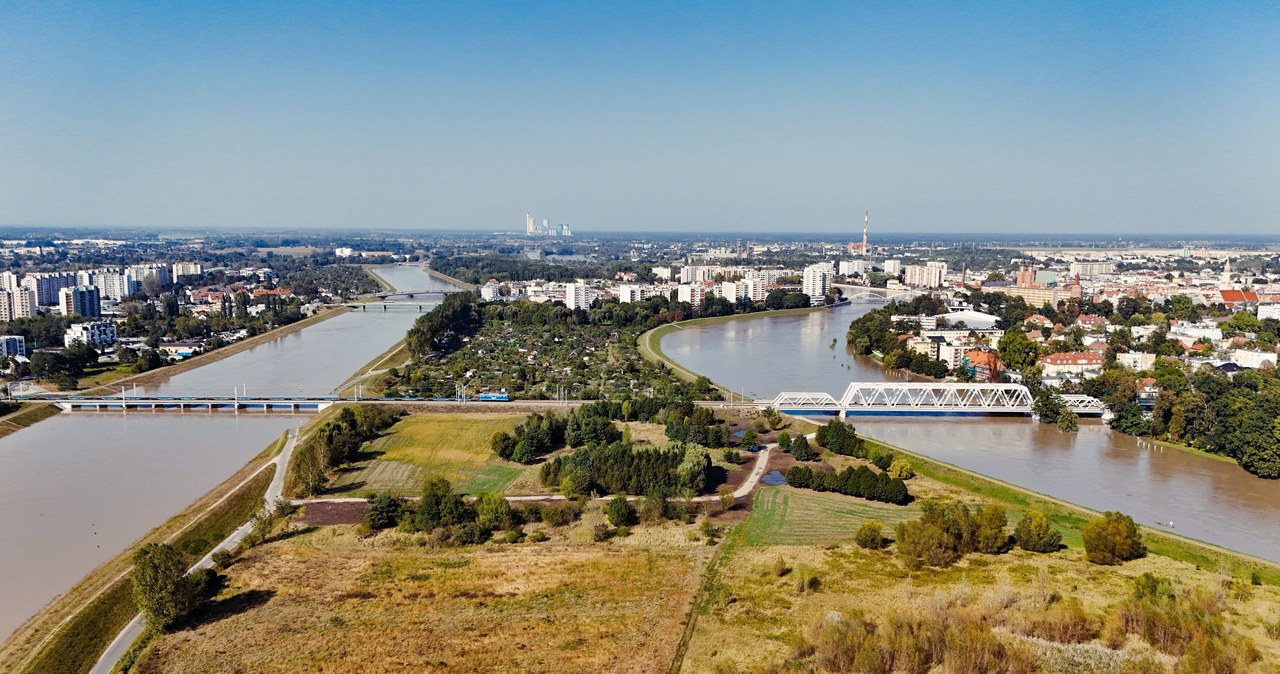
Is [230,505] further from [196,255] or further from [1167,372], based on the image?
[196,255]

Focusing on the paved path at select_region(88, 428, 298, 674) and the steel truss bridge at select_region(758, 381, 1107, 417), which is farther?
the steel truss bridge at select_region(758, 381, 1107, 417)

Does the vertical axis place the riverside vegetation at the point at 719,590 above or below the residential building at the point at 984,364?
below

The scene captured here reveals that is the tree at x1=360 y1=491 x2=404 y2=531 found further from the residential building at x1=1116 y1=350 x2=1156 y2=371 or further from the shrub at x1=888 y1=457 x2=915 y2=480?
the residential building at x1=1116 y1=350 x2=1156 y2=371

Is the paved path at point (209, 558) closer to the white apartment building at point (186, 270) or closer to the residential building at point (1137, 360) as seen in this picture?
the residential building at point (1137, 360)

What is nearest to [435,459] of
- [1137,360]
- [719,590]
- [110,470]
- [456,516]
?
[456,516]

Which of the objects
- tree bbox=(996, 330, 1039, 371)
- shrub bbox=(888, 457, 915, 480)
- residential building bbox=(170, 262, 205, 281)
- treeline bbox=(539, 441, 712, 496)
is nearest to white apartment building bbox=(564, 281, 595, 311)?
tree bbox=(996, 330, 1039, 371)

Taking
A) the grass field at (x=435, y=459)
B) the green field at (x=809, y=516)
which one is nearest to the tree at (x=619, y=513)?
the green field at (x=809, y=516)

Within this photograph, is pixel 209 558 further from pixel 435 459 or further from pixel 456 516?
pixel 435 459
